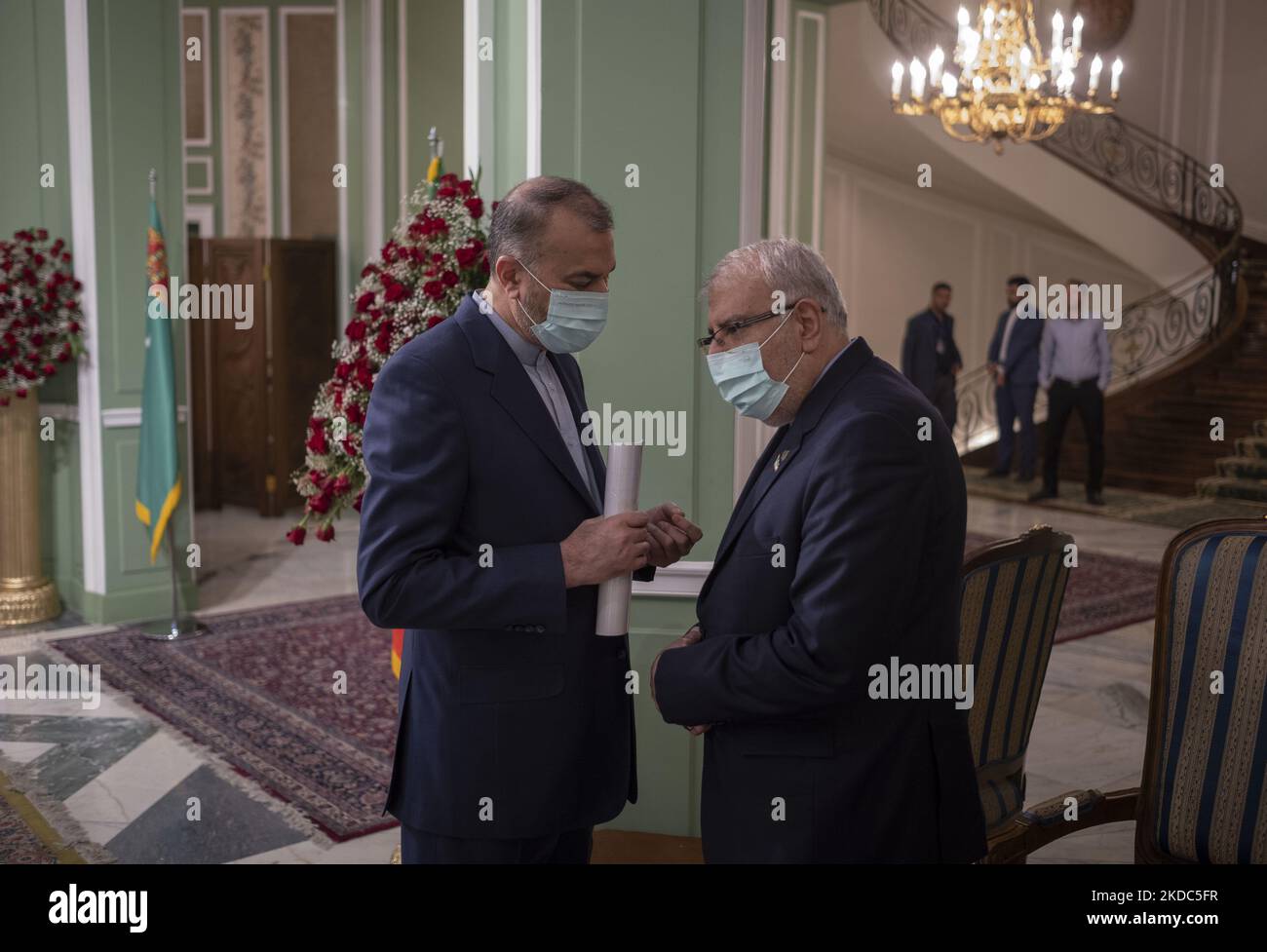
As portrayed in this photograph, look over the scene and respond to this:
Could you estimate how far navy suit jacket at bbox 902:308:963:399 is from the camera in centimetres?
1121

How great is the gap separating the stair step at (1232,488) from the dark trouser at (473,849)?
10.1m

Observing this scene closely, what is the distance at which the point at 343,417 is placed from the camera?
3900mm

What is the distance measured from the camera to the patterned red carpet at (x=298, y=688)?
15.6ft

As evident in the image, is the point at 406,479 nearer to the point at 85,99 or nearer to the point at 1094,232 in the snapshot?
the point at 85,99

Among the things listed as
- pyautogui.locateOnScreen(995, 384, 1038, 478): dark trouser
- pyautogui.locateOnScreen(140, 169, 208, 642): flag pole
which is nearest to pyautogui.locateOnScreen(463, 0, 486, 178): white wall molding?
pyautogui.locateOnScreen(140, 169, 208, 642): flag pole

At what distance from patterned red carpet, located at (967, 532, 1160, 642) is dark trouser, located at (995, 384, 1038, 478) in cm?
312

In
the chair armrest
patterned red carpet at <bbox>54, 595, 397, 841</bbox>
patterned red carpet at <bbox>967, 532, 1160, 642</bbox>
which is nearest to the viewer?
the chair armrest

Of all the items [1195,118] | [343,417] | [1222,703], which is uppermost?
[1195,118]

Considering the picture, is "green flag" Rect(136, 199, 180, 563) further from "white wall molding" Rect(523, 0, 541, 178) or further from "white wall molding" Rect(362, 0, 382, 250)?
"white wall molding" Rect(362, 0, 382, 250)

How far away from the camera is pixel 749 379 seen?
6.97 ft

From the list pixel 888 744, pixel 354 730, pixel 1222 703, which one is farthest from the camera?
pixel 354 730

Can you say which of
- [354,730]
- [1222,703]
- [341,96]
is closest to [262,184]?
[341,96]

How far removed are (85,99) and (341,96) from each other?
417cm

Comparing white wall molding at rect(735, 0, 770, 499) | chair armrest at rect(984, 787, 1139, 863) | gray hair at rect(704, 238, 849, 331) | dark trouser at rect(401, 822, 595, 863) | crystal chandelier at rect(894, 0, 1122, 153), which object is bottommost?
chair armrest at rect(984, 787, 1139, 863)
